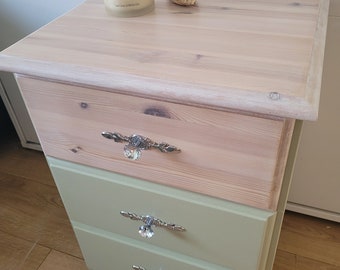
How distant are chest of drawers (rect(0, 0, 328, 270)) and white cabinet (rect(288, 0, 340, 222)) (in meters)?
0.18

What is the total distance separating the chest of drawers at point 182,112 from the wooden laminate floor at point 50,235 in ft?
1.34

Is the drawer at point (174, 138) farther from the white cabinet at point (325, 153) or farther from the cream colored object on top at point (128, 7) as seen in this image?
the white cabinet at point (325, 153)

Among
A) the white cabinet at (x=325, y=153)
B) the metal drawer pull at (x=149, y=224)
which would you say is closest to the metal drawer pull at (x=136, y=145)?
the metal drawer pull at (x=149, y=224)

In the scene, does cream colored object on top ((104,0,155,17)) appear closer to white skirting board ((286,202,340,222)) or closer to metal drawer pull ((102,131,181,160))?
metal drawer pull ((102,131,181,160))

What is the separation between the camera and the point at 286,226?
1104mm

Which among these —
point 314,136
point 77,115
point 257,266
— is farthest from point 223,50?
point 314,136

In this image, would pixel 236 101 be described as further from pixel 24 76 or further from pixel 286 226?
pixel 286 226

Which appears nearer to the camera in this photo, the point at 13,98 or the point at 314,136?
the point at 314,136

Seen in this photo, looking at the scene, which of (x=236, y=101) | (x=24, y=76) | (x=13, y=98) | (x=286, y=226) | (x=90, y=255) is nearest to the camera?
(x=236, y=101)

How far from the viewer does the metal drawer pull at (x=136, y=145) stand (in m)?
0.51

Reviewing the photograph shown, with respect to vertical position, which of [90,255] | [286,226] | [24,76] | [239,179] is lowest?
[286,226]

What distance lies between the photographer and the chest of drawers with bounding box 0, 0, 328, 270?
1.42 feet

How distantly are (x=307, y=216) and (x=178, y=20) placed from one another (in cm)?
82

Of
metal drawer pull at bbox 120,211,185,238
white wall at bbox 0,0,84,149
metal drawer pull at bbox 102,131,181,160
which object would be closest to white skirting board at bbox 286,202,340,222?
metal drawer pull at bbox 120,211,185,238
